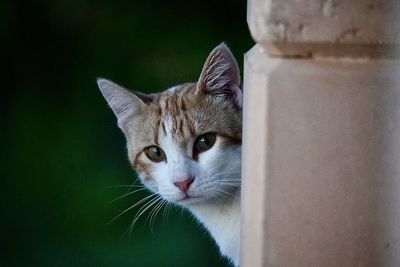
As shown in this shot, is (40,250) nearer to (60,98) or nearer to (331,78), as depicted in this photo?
(60,98)

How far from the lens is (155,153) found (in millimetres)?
1803

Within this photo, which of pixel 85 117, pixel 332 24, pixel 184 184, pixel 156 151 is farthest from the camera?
pixel 85 117

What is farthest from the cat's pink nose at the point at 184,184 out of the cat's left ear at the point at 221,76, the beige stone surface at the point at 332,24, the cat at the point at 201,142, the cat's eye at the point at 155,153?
the beige stone surface at the point at 332,24

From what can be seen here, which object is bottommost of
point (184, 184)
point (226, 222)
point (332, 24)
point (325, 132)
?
point (226, 222)

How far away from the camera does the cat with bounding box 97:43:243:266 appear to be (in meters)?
1.70

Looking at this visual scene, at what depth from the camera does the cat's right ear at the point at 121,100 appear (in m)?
1.82

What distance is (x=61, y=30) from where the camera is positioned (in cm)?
202

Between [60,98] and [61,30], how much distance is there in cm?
19

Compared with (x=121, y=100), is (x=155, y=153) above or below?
below

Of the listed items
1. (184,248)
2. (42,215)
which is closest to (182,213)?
(184,248)

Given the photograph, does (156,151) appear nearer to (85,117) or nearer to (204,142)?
(204,142)

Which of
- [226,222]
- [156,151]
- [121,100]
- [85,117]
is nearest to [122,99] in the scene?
[121,100]

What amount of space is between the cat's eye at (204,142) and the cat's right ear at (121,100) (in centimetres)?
19

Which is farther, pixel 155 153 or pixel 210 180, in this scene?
pixel 155 153
